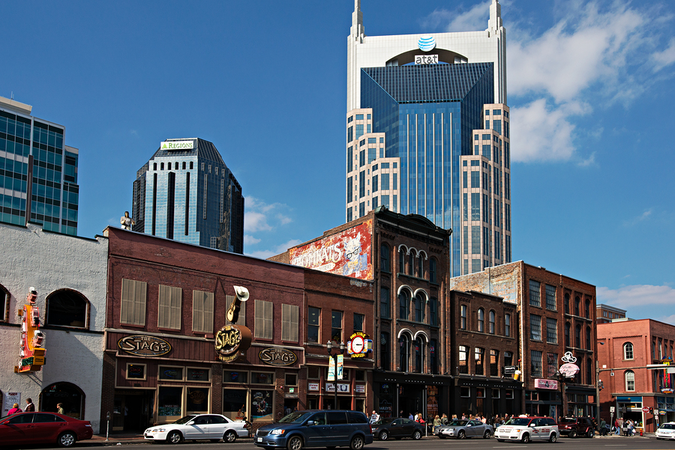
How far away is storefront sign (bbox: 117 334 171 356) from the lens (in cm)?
3431

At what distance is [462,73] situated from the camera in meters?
190

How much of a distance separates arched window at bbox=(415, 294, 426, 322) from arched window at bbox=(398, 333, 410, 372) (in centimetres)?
203

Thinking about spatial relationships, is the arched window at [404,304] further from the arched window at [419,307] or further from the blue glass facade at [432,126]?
the blue glass facade at [432,126]

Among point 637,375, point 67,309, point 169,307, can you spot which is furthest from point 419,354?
point 637,375

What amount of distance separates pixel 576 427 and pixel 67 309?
1532 inches

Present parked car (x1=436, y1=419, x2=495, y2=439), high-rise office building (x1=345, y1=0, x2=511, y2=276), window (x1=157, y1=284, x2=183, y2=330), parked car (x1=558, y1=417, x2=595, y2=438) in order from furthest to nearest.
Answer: high-rise office building (x1=345, y1=0, x2=511, y2=276) → parked car (x1=558, y1=417, x2=595, y2=438) → parked car (x1=436, y1=419, x2=495, y2=439) → window (x1=157, y1=284, x2=183, y2=330)

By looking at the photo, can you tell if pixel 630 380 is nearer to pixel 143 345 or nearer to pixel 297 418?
pixel 143 345

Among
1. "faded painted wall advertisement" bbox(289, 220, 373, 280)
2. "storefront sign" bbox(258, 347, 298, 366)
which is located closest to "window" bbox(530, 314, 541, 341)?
"faded painted wall advertisement" bbox(289, 220, 373, 280)

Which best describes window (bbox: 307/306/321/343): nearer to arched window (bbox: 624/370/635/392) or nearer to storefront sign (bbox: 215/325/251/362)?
storefront sign (bbox: 215/325/251/362)

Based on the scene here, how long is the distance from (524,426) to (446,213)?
141 metres

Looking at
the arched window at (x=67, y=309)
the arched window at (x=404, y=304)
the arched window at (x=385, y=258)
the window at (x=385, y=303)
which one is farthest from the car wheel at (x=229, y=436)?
the arched window at (x=404, y=304)

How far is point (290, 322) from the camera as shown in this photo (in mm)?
42469

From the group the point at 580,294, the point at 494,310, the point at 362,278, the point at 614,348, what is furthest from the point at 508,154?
the point at 362,278

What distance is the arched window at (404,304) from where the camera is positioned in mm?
50281
